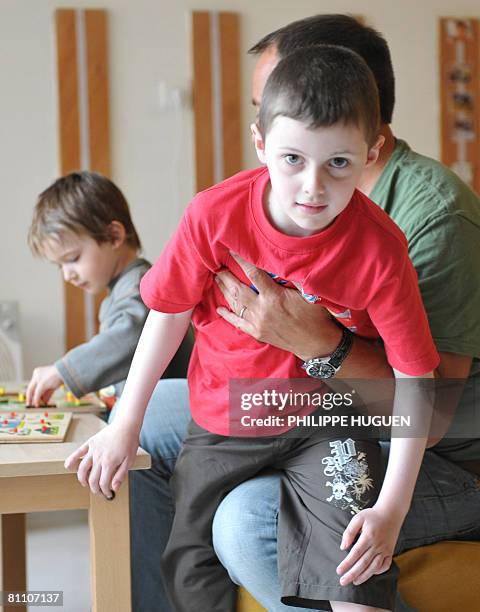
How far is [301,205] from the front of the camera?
1.09 m

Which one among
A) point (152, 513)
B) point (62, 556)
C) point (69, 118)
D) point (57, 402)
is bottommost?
point (62, 556)

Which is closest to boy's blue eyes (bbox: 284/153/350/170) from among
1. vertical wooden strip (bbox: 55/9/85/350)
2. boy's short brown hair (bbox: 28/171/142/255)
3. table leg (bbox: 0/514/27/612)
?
boy's short brown hair (bbox: 28/171/142/255)

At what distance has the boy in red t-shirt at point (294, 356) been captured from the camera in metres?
1.06

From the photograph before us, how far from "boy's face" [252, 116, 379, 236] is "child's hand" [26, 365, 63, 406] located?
768 millimetres

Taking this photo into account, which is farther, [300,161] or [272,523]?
[272,523]

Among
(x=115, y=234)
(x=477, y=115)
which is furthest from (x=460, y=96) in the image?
(x=115, y=234)

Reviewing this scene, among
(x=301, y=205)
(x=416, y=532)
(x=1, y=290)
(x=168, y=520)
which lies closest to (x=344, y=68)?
(x=301, y=205)

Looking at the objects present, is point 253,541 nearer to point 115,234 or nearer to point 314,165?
point 314,165

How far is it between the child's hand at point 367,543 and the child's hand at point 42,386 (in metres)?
0.77

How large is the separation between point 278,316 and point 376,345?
0.61 ft

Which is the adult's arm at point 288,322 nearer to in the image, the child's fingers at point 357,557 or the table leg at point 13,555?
the child's fingers at point 357,557

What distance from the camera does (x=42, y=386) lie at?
5.51 feet

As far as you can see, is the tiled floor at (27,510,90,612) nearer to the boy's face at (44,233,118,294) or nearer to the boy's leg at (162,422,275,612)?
the boy's face at (44,233,118,294)

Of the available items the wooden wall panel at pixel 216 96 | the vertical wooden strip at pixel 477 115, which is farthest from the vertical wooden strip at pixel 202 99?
the vertical wooden strip at pixel 477 115
